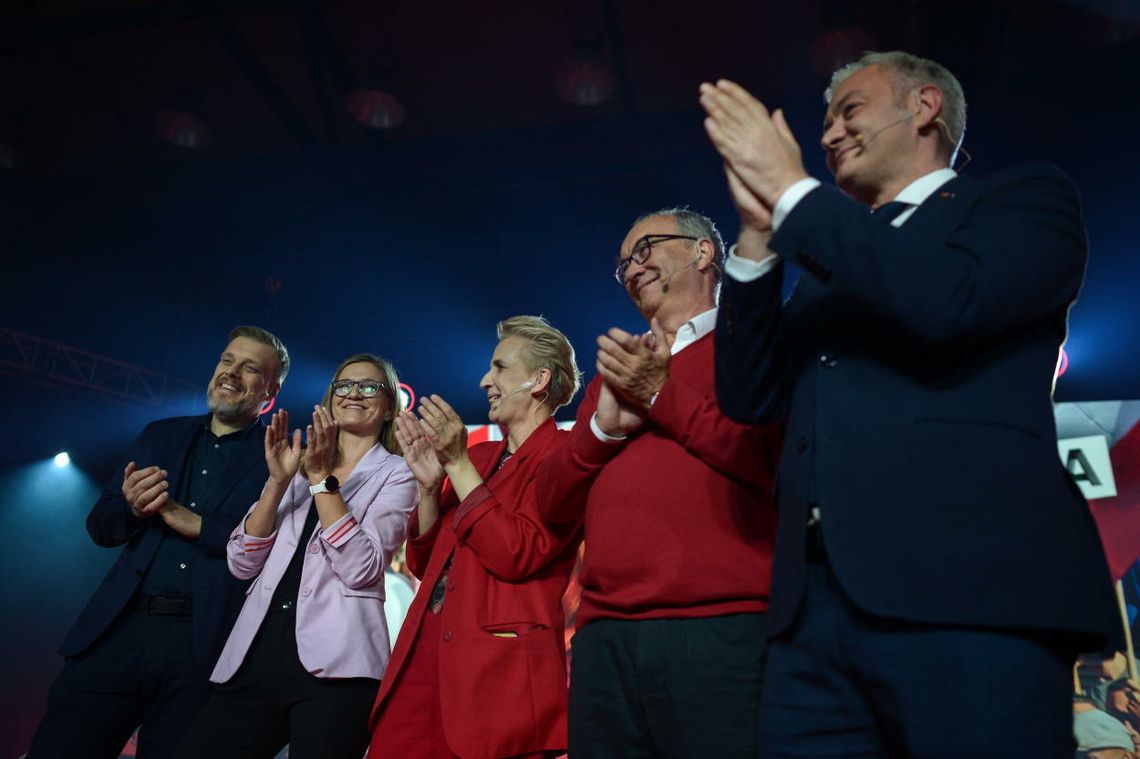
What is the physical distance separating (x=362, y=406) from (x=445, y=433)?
2.25 feet

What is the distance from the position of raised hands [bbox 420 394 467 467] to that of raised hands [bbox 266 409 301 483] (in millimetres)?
478

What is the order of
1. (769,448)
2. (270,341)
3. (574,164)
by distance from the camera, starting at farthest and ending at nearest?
(574,164) → (270,341) → (769,448)

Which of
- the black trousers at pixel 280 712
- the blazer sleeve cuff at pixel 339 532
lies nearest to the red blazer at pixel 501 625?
the black trousers at pixel 280 712

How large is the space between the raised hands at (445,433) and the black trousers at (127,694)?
99 cm

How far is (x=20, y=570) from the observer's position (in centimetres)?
811

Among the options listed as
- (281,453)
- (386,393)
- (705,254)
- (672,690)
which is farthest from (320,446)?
(672,690)

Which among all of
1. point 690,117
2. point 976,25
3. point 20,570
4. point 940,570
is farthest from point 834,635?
point 20,570

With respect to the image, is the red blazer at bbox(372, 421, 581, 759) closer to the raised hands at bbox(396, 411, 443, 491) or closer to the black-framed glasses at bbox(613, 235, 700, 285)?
the raised hands at bbox(396, 411, 443, 491)

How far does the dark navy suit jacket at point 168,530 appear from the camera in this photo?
2.47m

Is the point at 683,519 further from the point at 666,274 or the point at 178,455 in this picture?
the point at 178,455

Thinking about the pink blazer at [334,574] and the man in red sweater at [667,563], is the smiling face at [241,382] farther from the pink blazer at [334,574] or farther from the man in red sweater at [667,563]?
the man in red sweater at [667,563]

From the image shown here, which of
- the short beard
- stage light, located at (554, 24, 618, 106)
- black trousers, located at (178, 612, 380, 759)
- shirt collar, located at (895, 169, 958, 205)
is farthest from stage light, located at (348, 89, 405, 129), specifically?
shirt collar, located at (895, 169, 958, 205)

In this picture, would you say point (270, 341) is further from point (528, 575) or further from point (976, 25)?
point (976, 25)

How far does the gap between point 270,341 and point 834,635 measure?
2.56 metres
